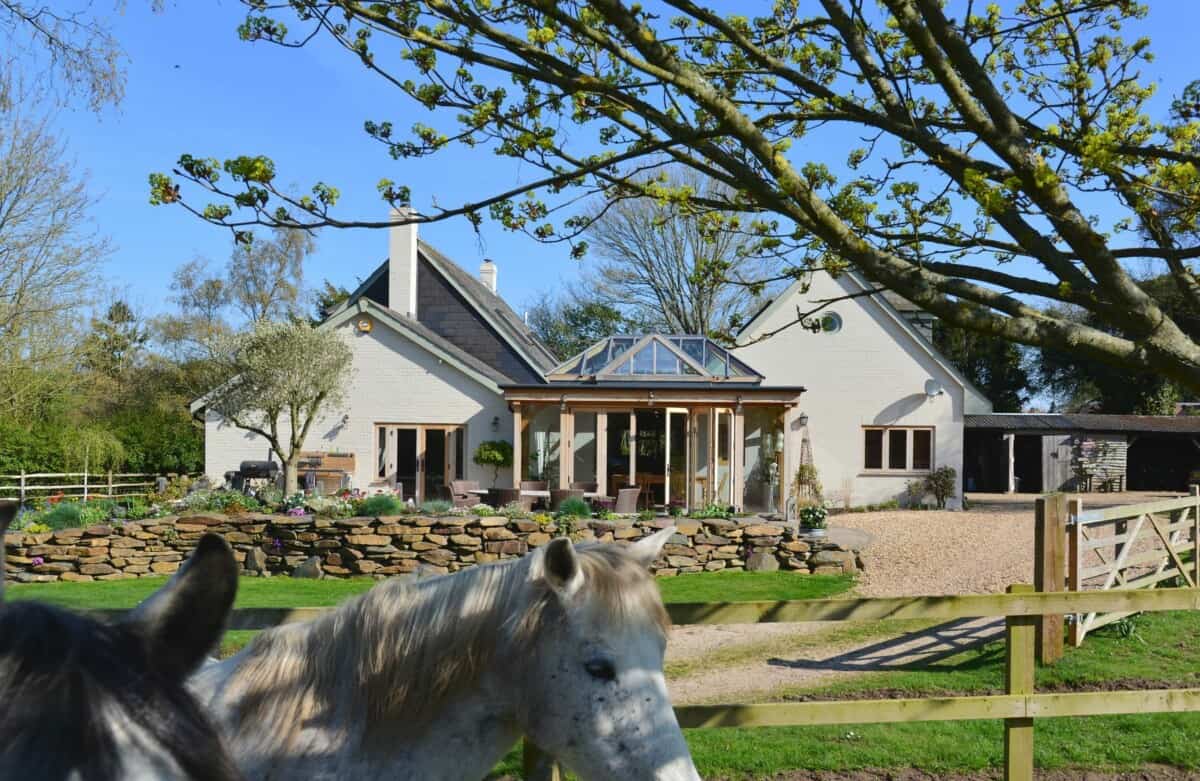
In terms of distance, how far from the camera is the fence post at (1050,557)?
7.82 metres

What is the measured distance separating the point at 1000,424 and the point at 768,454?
11.4m

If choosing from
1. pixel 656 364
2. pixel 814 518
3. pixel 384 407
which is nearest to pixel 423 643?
pixel 814 518

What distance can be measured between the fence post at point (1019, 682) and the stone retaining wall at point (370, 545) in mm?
10630

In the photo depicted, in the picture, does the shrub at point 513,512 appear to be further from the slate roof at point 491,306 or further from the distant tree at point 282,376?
the slate roof at point 491,306

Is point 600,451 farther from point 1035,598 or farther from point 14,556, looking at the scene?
point 1035,598

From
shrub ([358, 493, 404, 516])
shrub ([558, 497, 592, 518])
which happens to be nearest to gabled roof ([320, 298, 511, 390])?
shrub ([558, 497, 592, 518])

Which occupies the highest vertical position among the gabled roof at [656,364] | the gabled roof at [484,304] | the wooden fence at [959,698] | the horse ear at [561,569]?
the gabled roof at [484,304]

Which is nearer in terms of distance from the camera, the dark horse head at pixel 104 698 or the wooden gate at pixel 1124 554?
the dark horse head at pixel 104 698

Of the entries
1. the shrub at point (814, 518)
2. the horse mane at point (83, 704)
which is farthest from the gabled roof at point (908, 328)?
the horse mane at point (83, 704)

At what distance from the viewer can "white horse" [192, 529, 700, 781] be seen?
2016 millimetres

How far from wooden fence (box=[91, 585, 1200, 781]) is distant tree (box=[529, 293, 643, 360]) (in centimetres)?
3565

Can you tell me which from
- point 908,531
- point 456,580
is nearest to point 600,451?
point 908,531

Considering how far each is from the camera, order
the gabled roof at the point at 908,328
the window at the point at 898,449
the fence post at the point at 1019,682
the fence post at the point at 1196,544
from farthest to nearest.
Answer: the gabled roof at the point at 908,328 → the window at the point at 898,449 → the fence post at the point at 1196,544 → the fence post at the point at 1019,682

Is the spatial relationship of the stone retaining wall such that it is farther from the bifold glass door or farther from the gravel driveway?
the bifold glass door
